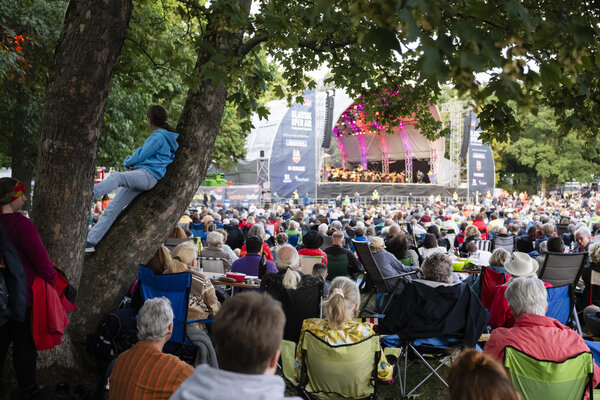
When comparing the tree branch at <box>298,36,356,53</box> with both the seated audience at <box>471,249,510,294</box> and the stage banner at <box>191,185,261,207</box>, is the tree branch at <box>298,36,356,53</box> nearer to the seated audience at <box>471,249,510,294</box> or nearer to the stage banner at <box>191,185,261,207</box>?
the seated audience at <box>471,249,510,294</box>

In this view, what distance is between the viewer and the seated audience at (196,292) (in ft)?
13.8

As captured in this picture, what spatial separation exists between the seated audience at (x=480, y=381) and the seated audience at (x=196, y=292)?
269 centimetres

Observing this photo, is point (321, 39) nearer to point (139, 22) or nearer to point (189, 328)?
point (139, 22)

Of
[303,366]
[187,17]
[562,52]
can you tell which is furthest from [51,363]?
[562,52]

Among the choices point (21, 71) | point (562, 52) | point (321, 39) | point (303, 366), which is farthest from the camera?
point (21, 71)

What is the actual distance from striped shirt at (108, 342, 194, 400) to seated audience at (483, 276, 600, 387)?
67.2 inches

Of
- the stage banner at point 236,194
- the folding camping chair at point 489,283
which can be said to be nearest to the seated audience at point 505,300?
the folding camping chair at point 489,283

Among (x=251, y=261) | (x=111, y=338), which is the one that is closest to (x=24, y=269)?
(x=111, y=338)

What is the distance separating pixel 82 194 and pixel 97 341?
1039 mm

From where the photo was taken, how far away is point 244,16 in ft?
12.3

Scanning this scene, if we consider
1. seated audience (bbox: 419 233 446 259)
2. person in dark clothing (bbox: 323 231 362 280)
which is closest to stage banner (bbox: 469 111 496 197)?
seated audience (bbox: 419 233 446 259)

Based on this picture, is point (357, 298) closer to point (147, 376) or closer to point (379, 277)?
point (147, 376)

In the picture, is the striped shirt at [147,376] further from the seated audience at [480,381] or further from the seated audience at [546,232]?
the seated audience at [546,232]

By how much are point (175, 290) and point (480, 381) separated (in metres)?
2.67
